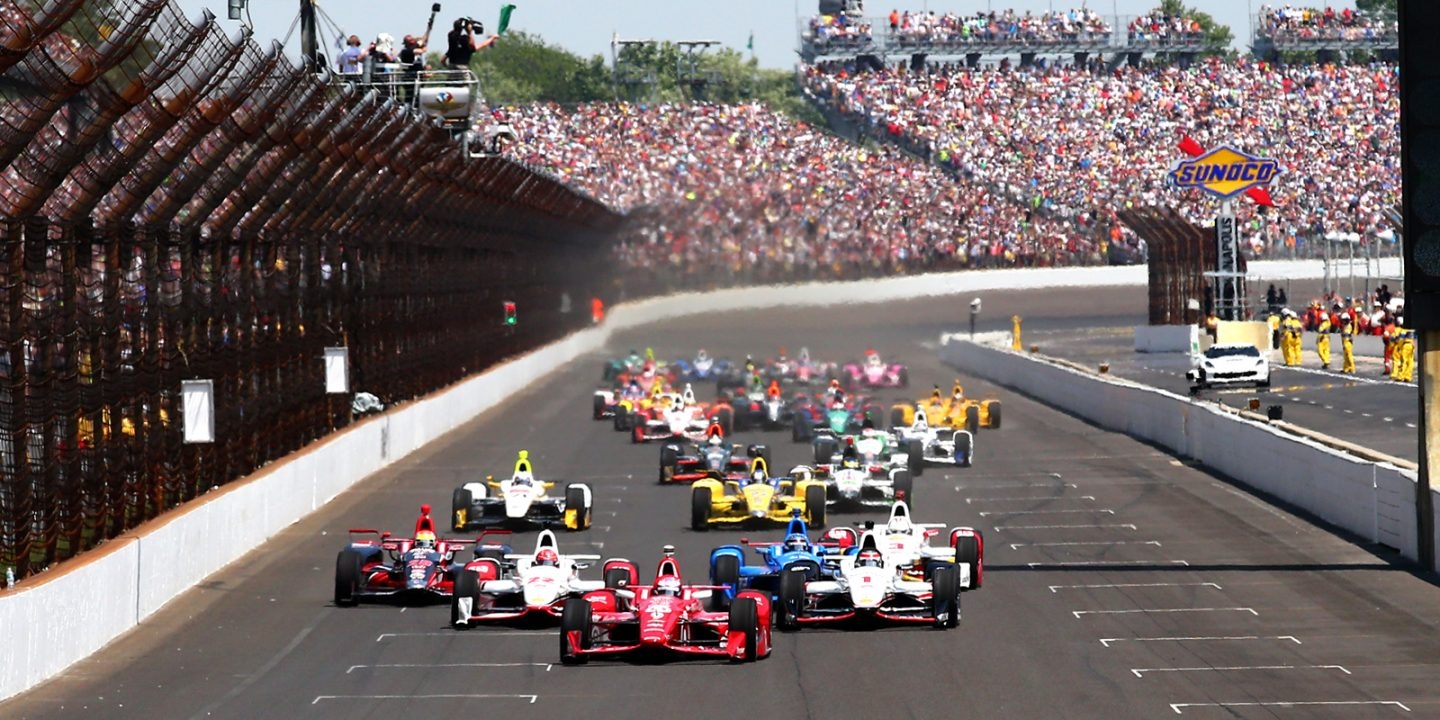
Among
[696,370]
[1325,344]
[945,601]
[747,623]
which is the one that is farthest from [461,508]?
[1325,344]

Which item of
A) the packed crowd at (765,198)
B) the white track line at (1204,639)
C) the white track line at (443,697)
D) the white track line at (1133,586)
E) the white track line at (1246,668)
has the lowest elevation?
the white track line at (1246,668)

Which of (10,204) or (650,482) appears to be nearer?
(10,204)

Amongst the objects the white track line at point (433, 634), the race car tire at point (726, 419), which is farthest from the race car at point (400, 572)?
the race car tire at point (726, 419)

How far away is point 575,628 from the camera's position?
17953 mm

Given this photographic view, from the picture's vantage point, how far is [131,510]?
22078 mm

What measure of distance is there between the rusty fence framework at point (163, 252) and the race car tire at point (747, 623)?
18.5 feet

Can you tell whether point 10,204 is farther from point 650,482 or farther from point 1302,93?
point 1302,93

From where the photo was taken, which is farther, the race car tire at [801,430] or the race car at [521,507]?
the race car tire at [801,430]

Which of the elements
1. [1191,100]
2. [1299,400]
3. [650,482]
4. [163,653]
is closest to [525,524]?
[650,482]

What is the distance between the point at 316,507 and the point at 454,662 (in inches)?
537

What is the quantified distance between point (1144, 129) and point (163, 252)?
280ft

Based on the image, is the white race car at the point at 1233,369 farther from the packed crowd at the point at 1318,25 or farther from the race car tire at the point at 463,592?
the packed crowd at the point at 1318,25

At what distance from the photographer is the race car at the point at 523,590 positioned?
789 inches

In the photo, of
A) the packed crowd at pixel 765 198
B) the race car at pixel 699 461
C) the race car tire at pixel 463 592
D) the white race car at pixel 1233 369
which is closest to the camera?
the race car tire at pixel 463 592
